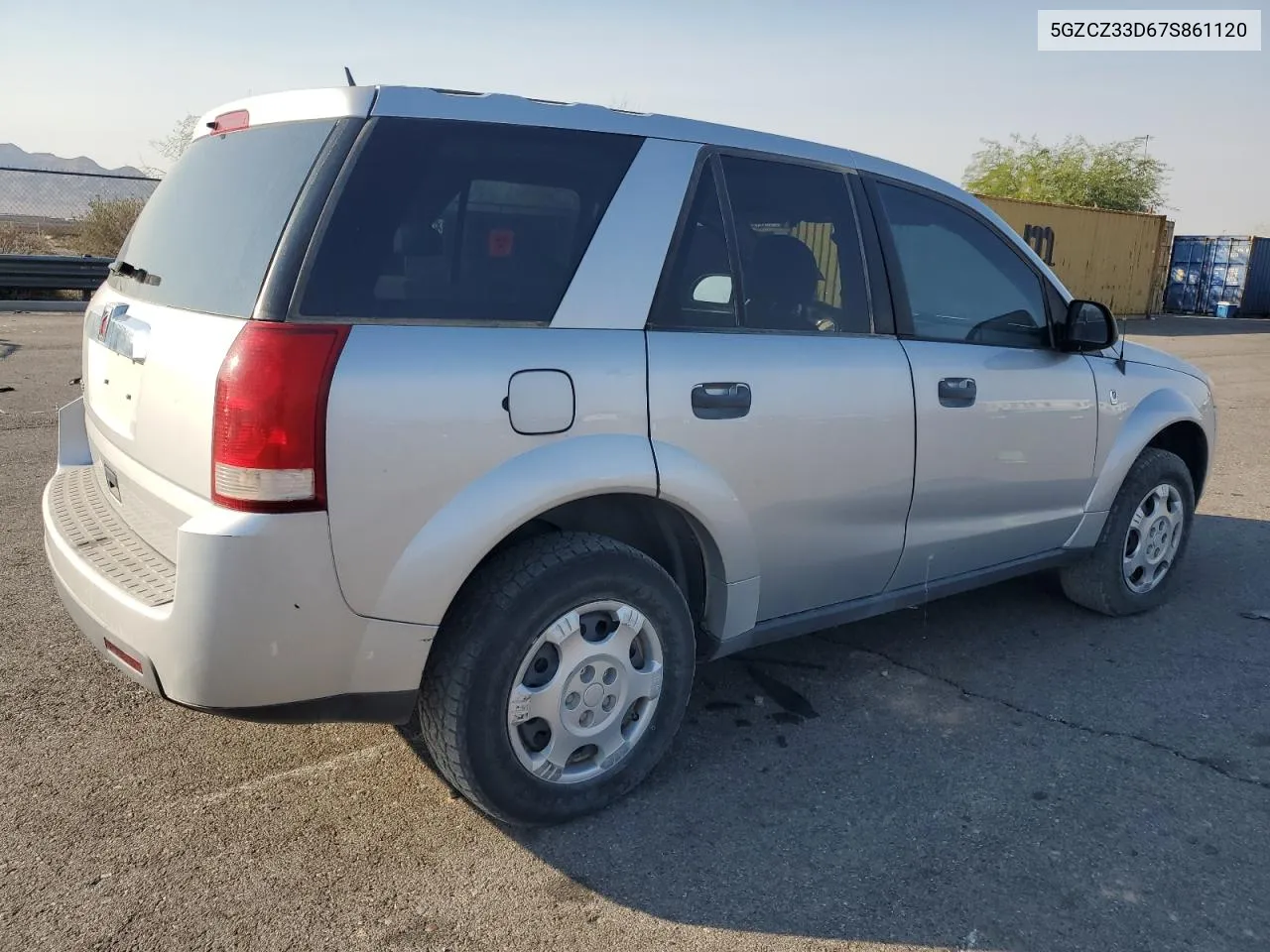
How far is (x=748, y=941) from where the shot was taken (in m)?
2.38

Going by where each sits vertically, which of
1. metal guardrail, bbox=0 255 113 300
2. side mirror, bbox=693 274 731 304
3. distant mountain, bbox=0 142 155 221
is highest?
distant mountain, bbox=0 142 155 221

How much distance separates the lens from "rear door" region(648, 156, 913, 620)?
2.91 m

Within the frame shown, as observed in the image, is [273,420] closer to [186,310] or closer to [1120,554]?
[186,310]

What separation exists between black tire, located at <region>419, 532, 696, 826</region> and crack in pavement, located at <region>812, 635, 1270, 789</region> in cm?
156

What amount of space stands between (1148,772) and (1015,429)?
130 centimetres

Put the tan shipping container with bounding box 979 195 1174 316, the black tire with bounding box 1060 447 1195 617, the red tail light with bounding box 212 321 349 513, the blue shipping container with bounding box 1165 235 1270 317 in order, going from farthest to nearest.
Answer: the blue shipping container with bounding box 1165 235 1270 317 → the tan shipping container with bounding box 979 195 1174 316 → the black tire with bounding box 1060 447 1195 617 → the red tail light with bounding box 212 321 349 513

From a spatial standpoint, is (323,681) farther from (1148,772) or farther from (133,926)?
(1148,772)

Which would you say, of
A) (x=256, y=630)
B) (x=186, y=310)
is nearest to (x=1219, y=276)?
(x=186, y=310)

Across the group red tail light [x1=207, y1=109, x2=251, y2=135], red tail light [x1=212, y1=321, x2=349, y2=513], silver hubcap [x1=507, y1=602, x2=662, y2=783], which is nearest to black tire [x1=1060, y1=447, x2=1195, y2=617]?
silver hubcap [x1=507, y1=602, x2=662, y2=783]

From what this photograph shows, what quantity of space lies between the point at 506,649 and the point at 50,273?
1599 cm

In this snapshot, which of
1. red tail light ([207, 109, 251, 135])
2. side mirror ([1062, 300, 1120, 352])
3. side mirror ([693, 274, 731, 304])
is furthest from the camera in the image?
side mirror ([1062, 300, 1120, 352])

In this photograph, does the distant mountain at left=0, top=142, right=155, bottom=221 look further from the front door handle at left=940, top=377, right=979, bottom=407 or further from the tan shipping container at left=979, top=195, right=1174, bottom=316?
the tan shipping container at left=979, top=195, right=1174, bottom=316

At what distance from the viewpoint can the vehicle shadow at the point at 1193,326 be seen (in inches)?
997

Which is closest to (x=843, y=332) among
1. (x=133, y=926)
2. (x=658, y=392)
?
(x=658, y=392)
